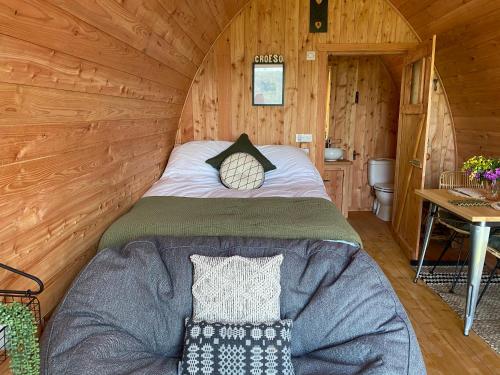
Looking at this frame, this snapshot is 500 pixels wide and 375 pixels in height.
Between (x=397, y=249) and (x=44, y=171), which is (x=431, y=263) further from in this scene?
(x=44, y=171)

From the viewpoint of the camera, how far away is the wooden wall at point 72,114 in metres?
1.38

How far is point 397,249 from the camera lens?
3.79 m

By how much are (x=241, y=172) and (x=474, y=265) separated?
5.95ft

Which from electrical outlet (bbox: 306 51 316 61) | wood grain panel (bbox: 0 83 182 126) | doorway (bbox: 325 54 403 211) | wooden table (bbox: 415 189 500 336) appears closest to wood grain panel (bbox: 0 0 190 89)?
wood grain panel (bbox: 0 83 182 126)

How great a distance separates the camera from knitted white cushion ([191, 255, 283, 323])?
1.59 metres

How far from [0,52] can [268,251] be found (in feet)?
4.17

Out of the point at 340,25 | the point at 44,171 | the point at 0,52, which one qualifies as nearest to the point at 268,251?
the point at 44,171

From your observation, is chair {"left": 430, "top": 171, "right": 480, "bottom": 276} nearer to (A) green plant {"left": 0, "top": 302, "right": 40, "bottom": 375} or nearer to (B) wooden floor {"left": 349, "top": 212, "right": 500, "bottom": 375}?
(B) wooden floor {"left": 349, "top": 212, "right": 500, "bottom": 375}

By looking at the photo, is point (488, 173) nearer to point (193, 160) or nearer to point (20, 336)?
point (193, 160)

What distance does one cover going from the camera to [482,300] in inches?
109

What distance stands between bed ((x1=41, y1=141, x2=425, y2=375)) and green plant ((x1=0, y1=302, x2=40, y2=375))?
0.91ft

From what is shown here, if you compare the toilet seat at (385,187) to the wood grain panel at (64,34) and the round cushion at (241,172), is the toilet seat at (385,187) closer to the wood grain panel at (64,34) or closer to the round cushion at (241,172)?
the round cushion at (241,172)

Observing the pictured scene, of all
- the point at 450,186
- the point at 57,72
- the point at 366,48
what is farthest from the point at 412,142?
the point at 57,72

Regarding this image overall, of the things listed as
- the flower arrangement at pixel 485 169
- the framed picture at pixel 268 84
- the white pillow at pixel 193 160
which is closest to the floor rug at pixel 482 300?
the flower arrangement at pixel 485 169
